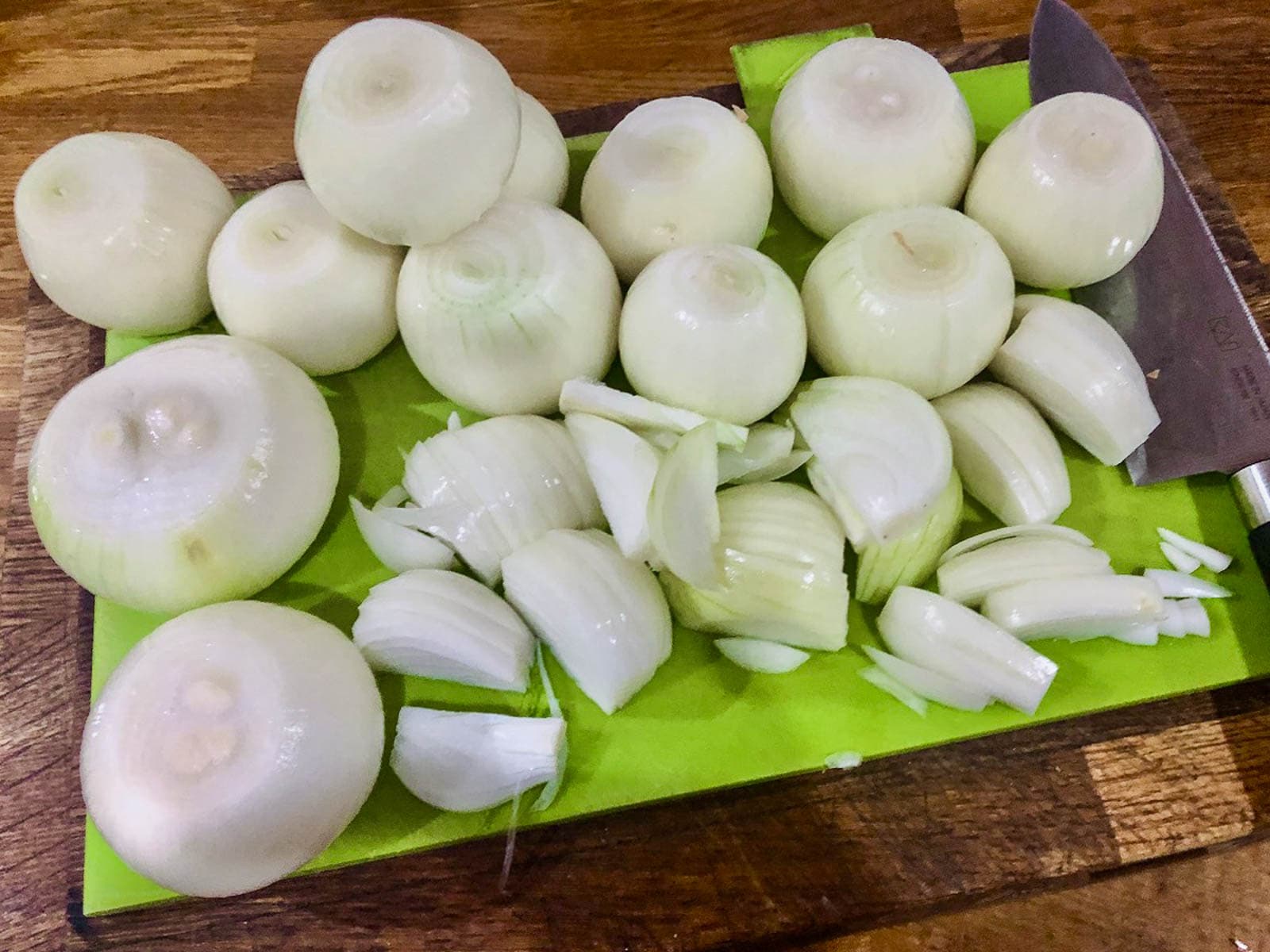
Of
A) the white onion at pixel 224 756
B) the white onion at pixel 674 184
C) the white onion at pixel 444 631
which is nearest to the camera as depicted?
the white onion at pixel 224 756

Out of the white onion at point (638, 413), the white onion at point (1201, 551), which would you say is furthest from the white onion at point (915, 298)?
the white onion at point (1201, 551)

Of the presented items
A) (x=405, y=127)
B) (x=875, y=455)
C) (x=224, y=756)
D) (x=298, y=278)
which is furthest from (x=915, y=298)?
(x=224, y=756)

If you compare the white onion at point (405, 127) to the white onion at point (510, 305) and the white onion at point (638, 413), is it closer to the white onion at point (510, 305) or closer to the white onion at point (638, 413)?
the white onion at point (510, 305)

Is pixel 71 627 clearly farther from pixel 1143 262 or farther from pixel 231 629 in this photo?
pixel 1143 262

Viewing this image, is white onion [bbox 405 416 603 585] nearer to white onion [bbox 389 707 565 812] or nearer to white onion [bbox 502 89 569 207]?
white onion [bbox 389 707 565 812]

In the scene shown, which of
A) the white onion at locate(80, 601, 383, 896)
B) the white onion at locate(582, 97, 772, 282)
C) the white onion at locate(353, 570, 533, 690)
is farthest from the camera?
the white onion at locate(582, 97, 772, 282)

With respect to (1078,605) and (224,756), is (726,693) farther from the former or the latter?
(224,756)

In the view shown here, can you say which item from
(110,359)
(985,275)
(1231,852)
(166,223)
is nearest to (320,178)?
(166,223)

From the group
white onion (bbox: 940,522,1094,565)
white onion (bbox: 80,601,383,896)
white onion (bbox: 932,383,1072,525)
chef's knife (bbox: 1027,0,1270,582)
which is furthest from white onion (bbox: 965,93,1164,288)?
white onion (bbox: 80,601,383,896)
